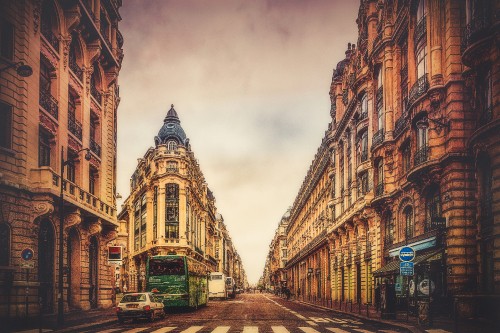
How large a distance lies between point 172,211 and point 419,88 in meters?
59.4

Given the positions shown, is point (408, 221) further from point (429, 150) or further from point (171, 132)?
point (171, 132)

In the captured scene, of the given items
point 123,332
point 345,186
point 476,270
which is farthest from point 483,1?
point 345,186

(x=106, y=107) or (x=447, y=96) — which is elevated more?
(x=106, y=107)

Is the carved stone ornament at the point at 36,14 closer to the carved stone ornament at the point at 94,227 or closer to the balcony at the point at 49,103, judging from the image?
the balcony at the point at 49,103

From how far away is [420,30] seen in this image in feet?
106

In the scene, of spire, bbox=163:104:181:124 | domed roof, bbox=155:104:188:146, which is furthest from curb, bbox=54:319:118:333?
spire, bbox=163:104:181:124

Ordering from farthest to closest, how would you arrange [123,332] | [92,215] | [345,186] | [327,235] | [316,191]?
[316,191] → [327,235] → [345,186] → [92,215] → [123,332]

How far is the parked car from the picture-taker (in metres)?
A: 27.2

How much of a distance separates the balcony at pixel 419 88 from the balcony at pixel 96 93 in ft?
68.6

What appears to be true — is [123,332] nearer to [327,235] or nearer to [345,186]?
[345,186]

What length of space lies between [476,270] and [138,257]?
7552 cm

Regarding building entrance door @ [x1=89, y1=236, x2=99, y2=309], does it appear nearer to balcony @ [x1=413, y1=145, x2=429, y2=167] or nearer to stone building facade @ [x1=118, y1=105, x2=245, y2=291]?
balcony @ [x1=413, y1=145, x2=429, y2=167]

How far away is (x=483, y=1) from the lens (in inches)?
947

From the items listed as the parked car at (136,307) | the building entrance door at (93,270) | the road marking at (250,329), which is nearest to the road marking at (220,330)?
the road marking at (250,329)
